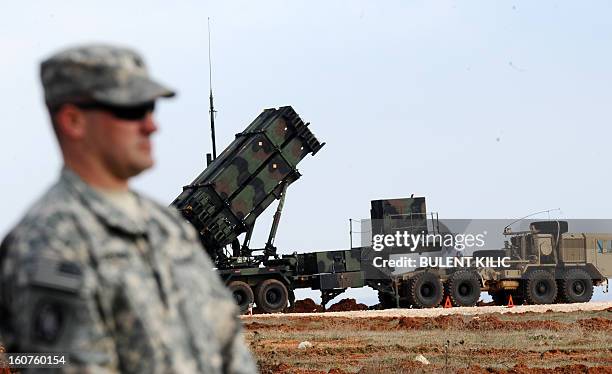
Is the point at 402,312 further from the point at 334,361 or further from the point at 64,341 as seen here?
the point at 64,341

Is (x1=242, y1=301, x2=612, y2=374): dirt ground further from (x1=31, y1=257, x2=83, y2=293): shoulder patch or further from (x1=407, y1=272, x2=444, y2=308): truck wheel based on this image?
(x1=31, y1=257, x2=83, y2=293): shoulder patch

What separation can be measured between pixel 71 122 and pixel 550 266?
31721 mm

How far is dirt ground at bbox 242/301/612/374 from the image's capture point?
1680 cm

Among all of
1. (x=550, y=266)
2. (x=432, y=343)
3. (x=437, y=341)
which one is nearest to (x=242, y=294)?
(x=437, y=341)

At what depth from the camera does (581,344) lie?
2012 cm

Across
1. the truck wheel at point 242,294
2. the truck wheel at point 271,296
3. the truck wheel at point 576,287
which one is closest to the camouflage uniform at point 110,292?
the truck wheel at point 242,294

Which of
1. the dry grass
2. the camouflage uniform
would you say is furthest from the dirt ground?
the camouflage uniform

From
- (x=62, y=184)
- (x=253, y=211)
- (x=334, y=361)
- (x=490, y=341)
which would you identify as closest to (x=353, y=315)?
(x=253, y=211)

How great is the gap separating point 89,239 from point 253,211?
26356mm

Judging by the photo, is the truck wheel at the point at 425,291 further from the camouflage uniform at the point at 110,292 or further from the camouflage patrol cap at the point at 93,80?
the camouflage patrol cap at the point at 93,80

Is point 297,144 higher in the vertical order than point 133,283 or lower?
higher

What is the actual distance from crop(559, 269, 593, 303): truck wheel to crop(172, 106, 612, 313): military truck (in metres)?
0.03

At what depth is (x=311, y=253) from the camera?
30766 millimetres

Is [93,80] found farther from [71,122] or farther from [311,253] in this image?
[311,253]
